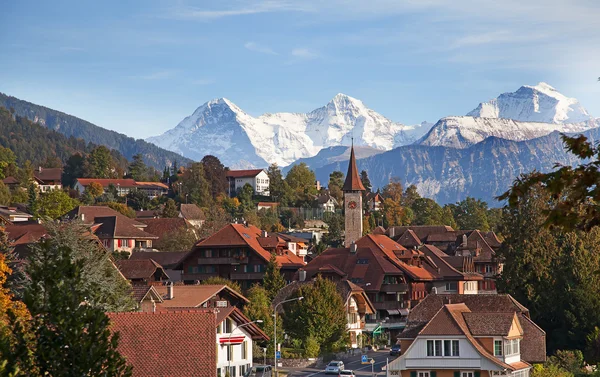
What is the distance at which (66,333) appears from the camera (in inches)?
1005

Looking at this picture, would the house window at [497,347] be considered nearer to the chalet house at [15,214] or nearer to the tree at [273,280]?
the tree at [273,280]

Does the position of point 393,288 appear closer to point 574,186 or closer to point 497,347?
point 497,347

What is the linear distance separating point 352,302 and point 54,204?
7019cm

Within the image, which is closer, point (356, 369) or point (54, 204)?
point (356, 369)

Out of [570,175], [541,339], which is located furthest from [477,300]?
[570,175]

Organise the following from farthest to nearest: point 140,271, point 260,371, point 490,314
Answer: point 140,271 → point 260,371 → point 490,314

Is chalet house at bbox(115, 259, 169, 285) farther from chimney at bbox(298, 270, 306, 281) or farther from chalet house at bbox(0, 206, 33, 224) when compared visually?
chalet house at bbox(0, 206, 33, 224)

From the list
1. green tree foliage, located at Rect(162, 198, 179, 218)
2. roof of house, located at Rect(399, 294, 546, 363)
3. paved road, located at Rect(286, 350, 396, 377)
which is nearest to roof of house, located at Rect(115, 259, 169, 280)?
paved road, located at Rect(286, 350, 396, 377)

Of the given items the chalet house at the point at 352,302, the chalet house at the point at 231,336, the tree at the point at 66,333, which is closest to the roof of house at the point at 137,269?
the chalet house at the point at 352,302

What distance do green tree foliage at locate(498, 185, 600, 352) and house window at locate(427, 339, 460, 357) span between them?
21.9 m

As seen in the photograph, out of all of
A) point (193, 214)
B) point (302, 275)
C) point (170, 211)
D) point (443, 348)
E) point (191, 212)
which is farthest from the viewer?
point (191, 212)

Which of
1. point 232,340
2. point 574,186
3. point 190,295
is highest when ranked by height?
point 574,186

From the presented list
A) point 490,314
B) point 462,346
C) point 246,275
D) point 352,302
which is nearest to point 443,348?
point 462,346

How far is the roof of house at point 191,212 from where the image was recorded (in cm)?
18250
